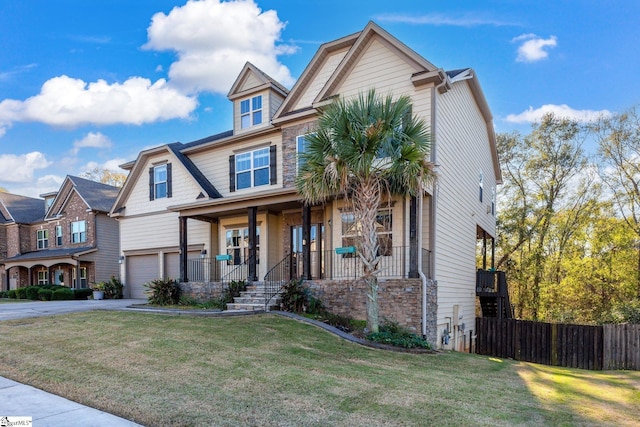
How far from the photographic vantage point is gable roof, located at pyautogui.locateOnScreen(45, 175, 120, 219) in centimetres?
2428

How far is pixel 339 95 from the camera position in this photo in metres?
13.9

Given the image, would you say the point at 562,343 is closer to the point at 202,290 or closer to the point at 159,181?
the point at 202,290

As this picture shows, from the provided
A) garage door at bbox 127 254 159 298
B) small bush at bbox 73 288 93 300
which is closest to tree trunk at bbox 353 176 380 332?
garage door at bbox 127 254 159 298

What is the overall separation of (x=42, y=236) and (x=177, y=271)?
16.1m

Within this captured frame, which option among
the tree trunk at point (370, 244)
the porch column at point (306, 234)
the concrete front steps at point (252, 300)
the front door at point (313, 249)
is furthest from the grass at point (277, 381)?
the front door at point (313, 249)

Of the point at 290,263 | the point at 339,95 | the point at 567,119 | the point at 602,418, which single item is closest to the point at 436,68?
the point at 339,95

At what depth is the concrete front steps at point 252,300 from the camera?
12391 mm

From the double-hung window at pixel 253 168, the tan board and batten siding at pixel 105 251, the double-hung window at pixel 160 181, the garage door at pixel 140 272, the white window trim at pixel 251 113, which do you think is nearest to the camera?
the double-hung window at pixel 253 168

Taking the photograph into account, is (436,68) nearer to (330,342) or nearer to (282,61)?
(330,342)

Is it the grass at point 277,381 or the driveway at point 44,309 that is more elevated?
the grass at point 277,381

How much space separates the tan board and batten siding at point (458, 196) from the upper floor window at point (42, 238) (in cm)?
2702

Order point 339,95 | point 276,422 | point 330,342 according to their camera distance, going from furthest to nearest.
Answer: point 339,95 → point 330,342 → point 276,422

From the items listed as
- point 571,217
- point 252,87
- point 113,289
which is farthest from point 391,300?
point 571,217

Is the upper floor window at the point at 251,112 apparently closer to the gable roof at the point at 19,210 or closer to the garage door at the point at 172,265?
the garage door at the point at 172,265
